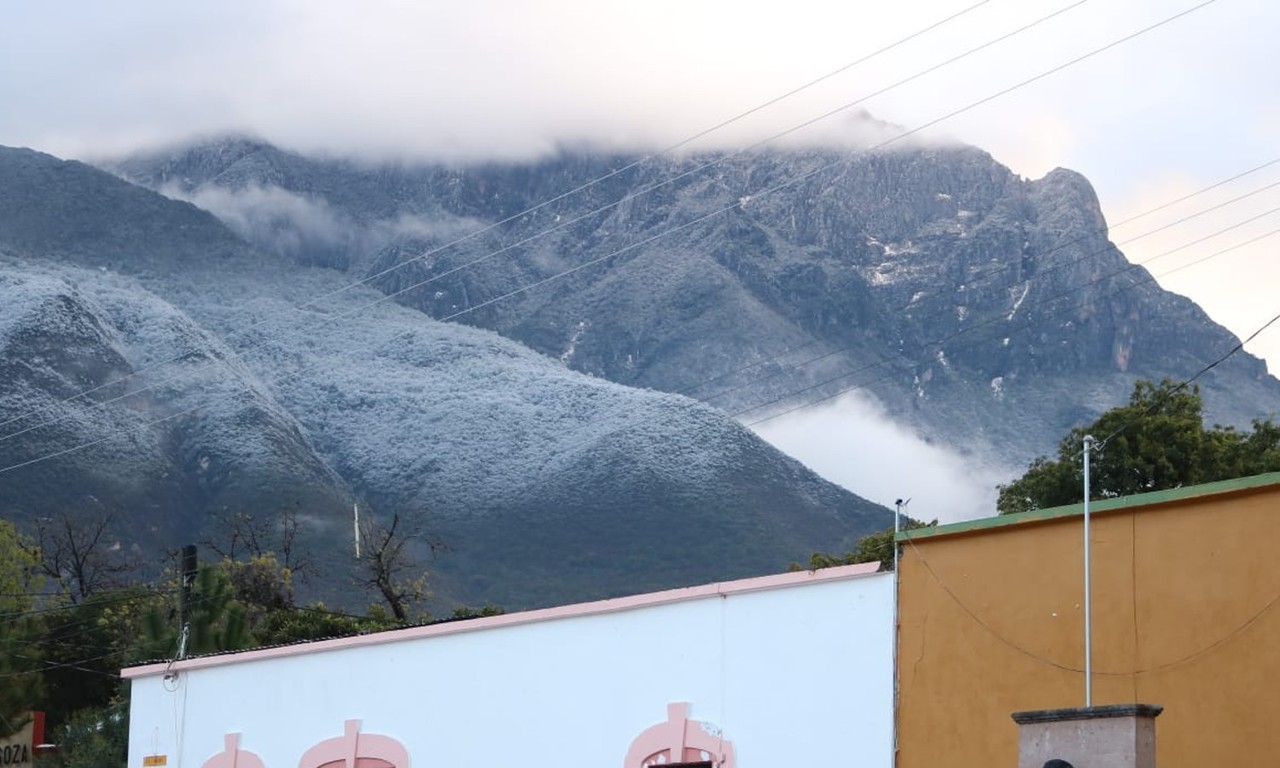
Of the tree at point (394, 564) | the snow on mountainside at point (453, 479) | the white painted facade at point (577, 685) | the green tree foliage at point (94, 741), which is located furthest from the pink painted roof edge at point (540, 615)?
the snow on mountainside at point (453, 479)

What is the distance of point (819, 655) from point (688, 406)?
172m

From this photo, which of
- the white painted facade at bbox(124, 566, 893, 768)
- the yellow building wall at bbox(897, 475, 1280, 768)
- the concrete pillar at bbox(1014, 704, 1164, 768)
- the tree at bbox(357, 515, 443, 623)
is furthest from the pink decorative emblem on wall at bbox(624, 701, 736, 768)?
the tree at bbox(357, 515, 443, 623)

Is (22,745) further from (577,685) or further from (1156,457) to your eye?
(577,685)

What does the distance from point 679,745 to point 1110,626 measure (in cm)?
578

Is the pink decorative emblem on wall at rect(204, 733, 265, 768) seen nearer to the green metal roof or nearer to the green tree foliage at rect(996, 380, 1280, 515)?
the green metal roof

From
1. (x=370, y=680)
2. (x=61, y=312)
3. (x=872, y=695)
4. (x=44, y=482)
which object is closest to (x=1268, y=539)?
(x=872, y=695)

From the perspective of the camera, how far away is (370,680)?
2588 cm

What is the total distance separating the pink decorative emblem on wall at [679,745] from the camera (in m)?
21.4

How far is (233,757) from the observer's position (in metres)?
27.4

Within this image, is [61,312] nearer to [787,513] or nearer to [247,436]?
[247,436]

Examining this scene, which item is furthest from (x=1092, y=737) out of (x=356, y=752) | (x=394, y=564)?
(x=394, y=564)

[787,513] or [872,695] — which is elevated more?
[787,513]

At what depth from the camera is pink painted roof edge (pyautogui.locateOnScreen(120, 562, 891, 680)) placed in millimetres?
20812

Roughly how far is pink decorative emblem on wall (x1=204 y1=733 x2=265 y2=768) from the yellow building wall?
36.7 ft
